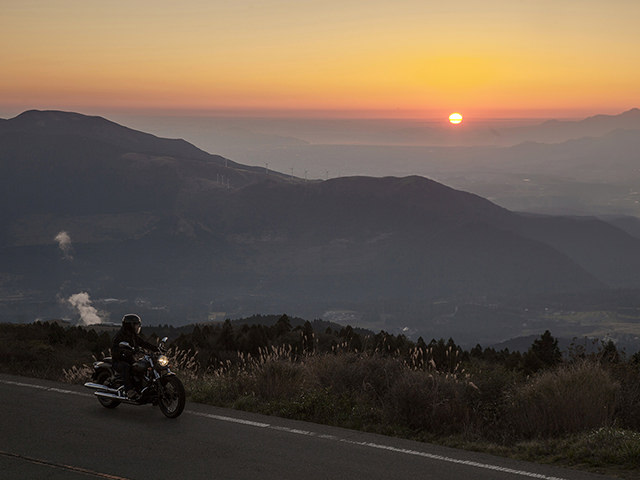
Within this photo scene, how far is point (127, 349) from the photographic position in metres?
10.7

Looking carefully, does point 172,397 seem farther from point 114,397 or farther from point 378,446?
point 378,446

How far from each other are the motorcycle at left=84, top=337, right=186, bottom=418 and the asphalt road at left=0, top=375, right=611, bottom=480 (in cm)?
18

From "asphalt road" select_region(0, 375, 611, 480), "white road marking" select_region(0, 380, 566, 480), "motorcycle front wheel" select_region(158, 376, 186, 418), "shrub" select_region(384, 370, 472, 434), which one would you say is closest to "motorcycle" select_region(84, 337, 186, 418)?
"motorcycle front wheel" select_region(158, 376, 186, 418)

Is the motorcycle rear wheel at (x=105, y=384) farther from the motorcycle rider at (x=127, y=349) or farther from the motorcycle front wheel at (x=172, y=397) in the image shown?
the motorcycle front wheel at (x=172, y=397)

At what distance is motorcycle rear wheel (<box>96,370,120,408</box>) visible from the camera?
35.0 feet

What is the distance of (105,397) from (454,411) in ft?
17.5

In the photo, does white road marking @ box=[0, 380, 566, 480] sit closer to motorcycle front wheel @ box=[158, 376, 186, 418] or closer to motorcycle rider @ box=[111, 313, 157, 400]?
motorcycle front wheel @ box=[158, 376, 186, 418]

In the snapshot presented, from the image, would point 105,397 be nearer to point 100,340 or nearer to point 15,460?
point 15,460

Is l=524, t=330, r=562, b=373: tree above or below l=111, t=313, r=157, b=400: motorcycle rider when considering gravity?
below

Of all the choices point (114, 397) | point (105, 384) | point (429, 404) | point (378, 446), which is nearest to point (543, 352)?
point (429, 404)

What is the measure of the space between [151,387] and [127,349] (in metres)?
0.78

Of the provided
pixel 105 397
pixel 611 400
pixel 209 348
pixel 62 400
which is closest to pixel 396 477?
pixel 611 400

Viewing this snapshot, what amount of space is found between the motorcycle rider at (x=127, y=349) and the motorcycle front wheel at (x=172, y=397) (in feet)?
1.94

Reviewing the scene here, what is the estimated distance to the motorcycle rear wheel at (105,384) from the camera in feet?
35.0
